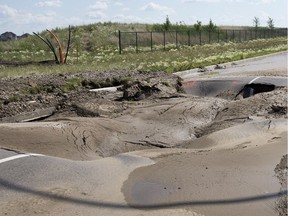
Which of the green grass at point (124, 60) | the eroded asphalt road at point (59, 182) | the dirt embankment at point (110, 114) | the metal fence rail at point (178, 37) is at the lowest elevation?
the eroded asphalt road at point (59, 182)

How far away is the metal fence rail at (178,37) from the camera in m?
47.1

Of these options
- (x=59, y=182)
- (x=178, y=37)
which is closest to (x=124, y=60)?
(x=59, y=182)

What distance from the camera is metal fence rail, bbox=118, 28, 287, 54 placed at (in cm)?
4709

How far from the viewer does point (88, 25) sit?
55.6m

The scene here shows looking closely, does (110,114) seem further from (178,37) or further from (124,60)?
(178,37)

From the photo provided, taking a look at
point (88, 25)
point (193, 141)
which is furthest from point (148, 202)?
point (88, 25)

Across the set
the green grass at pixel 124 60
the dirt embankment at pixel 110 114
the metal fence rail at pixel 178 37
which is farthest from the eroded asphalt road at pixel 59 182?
the metal fence rail at pixel 178 37

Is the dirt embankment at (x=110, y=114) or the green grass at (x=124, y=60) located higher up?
the green grass at (x=124, y=60)

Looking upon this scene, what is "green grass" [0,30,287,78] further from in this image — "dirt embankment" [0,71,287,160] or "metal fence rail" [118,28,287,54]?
"metal fence rail" [118,28,287,54]

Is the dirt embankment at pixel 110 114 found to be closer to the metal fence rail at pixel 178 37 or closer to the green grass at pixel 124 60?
the green grass at pixel 124 60

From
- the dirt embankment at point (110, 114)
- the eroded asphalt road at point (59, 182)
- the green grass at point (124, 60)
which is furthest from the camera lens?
the green grass at point (124, 60)

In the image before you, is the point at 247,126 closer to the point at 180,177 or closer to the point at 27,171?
the point at 180,177

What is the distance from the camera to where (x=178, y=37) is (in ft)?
189

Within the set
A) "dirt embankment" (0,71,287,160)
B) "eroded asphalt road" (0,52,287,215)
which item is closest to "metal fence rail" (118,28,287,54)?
"dirt embankment" (0,71,287,160)
